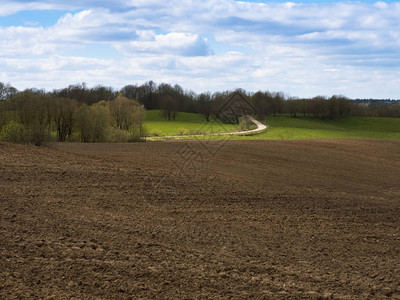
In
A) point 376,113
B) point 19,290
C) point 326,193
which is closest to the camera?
point 19,290

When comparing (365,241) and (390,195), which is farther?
(390,195)

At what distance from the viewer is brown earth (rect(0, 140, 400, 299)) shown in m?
6.38

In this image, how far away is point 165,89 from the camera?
105 meters

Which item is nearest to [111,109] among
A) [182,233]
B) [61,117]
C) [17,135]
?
[61,117]

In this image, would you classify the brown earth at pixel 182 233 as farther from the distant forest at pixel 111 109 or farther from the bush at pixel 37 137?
the distant forest at pixel 111 109

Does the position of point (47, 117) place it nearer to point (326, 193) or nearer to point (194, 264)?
point (326, 193)

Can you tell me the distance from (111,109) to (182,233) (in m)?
39.1

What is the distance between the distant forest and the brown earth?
10.5 meters

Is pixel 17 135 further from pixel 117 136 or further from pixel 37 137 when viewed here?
pixel 117 136

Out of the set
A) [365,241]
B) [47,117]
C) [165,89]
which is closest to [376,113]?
[165,89]

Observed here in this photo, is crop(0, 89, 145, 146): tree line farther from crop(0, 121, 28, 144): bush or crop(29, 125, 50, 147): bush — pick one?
crop(29, 125, 50, 147): bush

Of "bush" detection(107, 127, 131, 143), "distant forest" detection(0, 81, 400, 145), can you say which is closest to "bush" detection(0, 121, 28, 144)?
"distant forest" detection(0, 81, 400, 145)

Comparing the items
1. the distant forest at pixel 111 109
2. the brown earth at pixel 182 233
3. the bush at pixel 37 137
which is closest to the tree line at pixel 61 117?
→ the distant forest at pixel 111 109

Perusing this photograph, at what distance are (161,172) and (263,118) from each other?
251 ft
